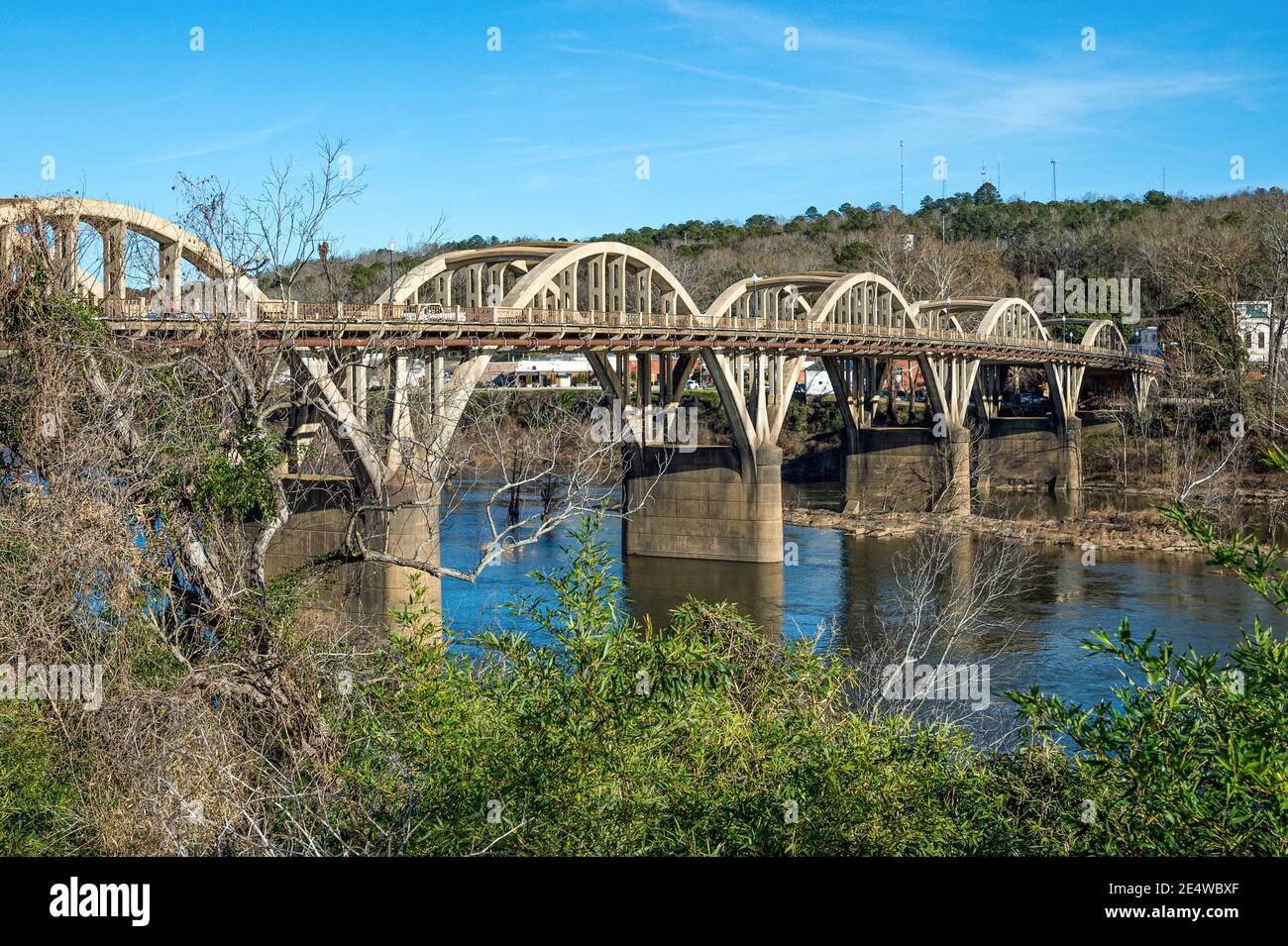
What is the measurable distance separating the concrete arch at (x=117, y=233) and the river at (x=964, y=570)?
820cm

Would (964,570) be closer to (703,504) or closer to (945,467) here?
(703,504)

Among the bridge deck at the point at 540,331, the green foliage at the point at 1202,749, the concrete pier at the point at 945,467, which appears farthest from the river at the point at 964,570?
the green foliage at the point at 1202,749

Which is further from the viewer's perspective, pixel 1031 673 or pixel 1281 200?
pixel 1281 200

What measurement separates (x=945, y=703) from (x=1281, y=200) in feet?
364

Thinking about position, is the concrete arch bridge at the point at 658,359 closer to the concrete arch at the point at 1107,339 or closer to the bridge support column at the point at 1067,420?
the bridge support column at the point at 1067,420

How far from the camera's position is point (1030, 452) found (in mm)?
72812

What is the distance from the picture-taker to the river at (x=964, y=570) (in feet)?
91.5

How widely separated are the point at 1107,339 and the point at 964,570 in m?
53.6

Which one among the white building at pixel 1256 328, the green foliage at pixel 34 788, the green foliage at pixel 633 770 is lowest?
the green foliage at pixel 34 788

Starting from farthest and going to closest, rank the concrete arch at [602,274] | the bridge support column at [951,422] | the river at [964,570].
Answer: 1. the bridge support column at [951,422]
2. the concrete arch at [602,274]
3. the river at [964,570]

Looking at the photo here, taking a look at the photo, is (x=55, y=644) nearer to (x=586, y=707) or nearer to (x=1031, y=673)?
(x=586, y=707)

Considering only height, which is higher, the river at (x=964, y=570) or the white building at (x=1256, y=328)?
the white building at (x=1256, y=328)
